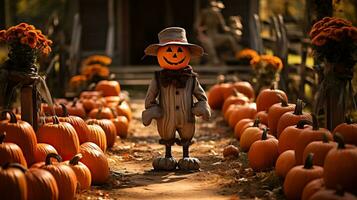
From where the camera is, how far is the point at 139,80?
64.3 ft

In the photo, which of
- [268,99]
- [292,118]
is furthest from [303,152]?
[268,99]

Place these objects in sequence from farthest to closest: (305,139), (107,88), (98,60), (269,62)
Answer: (98,60) → (107,88) → (269,62) → (305,139)

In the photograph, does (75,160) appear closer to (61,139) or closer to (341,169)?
(61,139)

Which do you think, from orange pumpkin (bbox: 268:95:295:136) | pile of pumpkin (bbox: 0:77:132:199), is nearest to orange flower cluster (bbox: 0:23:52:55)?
pile of pumpkin (bbox: 0:77:132:199)

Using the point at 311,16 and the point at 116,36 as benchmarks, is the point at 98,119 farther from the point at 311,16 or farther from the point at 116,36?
the point at 116,36

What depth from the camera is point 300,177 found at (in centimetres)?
659

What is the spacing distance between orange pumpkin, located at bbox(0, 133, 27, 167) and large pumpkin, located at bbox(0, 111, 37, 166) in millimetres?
268

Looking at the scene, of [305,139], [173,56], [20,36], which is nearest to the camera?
[305,139]

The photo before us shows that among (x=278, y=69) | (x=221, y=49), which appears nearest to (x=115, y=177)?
(x=278, y=69)

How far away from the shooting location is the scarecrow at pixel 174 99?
8.87 m

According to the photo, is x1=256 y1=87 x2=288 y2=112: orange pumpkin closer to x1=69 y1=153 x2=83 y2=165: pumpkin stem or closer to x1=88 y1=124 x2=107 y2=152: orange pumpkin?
x1=88 y1=124 x2=107 y2=152: orange pumpkin

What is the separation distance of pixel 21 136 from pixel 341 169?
9.84 feet

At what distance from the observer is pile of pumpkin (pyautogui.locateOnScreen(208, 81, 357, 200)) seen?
20.3ft

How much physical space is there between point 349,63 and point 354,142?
3.08 feet
